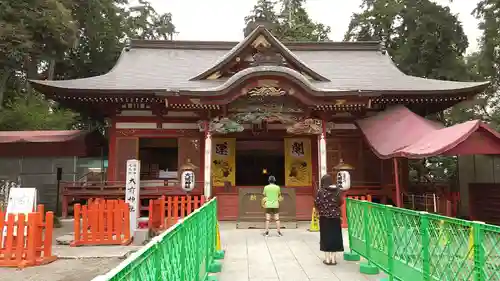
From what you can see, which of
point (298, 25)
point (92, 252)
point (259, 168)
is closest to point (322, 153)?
point (259, 168)

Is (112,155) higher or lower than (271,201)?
higher

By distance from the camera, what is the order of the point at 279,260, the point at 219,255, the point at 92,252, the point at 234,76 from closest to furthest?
the point at 279,260
the point at 219,255
the point at 92,252
the point at 234,76

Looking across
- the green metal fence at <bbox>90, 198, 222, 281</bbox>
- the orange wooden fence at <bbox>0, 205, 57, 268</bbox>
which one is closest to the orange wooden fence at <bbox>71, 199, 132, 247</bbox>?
the orange wooden fence at <bbox>0, 205, 57, 268</bbox>

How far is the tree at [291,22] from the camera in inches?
1262

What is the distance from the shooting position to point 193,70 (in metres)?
16.4

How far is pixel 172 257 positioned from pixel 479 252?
7.98 ft

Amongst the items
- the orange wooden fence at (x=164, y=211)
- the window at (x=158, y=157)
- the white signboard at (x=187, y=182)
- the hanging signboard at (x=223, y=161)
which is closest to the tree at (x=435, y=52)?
the hanging signboard at (x=223, y=161)

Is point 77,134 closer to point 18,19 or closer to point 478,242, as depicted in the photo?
point 18,19

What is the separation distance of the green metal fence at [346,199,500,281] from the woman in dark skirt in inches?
17.6

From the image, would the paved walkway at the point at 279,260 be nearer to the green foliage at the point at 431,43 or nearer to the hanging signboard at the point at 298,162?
the hanging signboard at the point at 298,162

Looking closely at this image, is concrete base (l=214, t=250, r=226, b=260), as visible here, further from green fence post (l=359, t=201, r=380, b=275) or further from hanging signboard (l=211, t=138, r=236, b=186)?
hanging signboard (l=211, t=138, r=236, b=186)

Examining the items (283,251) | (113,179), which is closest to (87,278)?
(283,251)

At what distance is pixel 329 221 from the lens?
6363mm

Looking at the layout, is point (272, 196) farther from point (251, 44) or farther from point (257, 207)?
point (251, 44)
